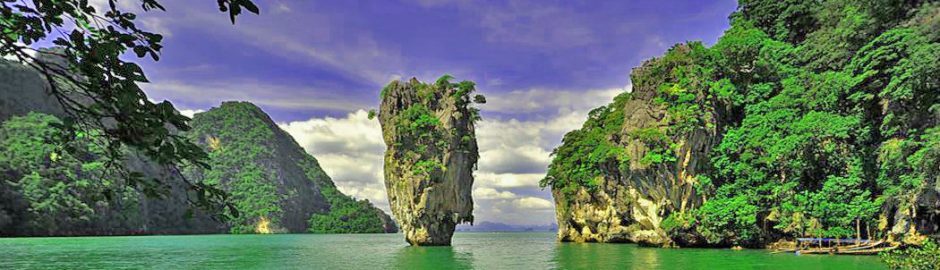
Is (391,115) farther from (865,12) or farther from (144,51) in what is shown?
(144,51)

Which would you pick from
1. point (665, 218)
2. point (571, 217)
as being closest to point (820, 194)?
point (665, 218)

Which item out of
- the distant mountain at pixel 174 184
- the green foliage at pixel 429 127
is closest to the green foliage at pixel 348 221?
the distant mountain at pixel 174 184

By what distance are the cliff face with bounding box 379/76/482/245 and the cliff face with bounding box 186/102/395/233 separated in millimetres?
69910

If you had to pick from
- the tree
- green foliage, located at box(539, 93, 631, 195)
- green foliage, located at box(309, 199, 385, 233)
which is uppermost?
green foliage, located at box(539, 93, 631, 195)

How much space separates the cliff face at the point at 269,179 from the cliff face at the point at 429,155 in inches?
2752

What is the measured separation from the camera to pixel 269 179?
130125 mm

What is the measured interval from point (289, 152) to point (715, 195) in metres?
143

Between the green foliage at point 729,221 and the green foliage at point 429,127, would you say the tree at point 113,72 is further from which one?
the green foliage at point 429,127

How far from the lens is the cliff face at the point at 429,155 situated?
126ft

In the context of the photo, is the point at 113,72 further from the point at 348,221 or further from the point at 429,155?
the point at 348,221

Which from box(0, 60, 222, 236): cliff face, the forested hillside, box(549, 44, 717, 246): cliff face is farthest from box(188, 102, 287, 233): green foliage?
the forested hillside

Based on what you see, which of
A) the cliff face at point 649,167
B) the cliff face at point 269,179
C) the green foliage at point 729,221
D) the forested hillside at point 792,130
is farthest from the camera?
the cliff face at point 269,179

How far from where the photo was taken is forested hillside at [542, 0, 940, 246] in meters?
25.8

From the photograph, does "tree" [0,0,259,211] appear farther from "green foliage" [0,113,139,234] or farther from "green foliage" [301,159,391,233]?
"green foliage" [301,159,391,233]
